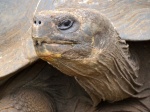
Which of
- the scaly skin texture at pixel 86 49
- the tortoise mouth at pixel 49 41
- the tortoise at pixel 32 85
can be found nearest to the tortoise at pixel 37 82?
the tortoise at pixel 32 85

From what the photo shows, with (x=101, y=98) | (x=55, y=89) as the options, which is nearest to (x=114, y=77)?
(x=101, y=98)

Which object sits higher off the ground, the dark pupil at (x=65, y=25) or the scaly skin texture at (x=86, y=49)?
the dark pupil at (x=65, y=25)

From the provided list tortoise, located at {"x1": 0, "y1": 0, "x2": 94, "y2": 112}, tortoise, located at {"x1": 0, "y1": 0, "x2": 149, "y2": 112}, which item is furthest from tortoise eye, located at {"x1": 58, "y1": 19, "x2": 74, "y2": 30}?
tortoise, located at {"x1": 0, "y1": 0, "x2": 94, "y2": 112}

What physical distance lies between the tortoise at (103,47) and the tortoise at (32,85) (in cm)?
25

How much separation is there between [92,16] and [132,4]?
624 mm

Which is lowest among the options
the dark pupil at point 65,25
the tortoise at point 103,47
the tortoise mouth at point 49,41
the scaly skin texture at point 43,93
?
the scaly skin texture at point 43,93

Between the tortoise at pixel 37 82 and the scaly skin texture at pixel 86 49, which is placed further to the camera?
the tortoise at pixel 37 82

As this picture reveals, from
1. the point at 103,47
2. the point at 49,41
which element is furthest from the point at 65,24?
the point at 103,47

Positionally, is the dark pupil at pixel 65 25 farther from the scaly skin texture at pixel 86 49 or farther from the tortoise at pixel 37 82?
the tortoise at pixel 37 82

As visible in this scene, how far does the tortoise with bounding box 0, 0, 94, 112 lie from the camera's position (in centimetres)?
321

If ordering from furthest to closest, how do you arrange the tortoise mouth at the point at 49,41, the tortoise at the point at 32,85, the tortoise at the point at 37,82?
the tortoise at the point at 32,85 < the tortoise at the point at 37,82 < the tortoise mouth at the point at 49,41

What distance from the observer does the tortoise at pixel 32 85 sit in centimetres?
321

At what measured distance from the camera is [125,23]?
9.55 ft

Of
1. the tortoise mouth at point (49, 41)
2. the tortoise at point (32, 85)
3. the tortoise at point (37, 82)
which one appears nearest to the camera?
A: the tortoise mouth at point (49, 41)
